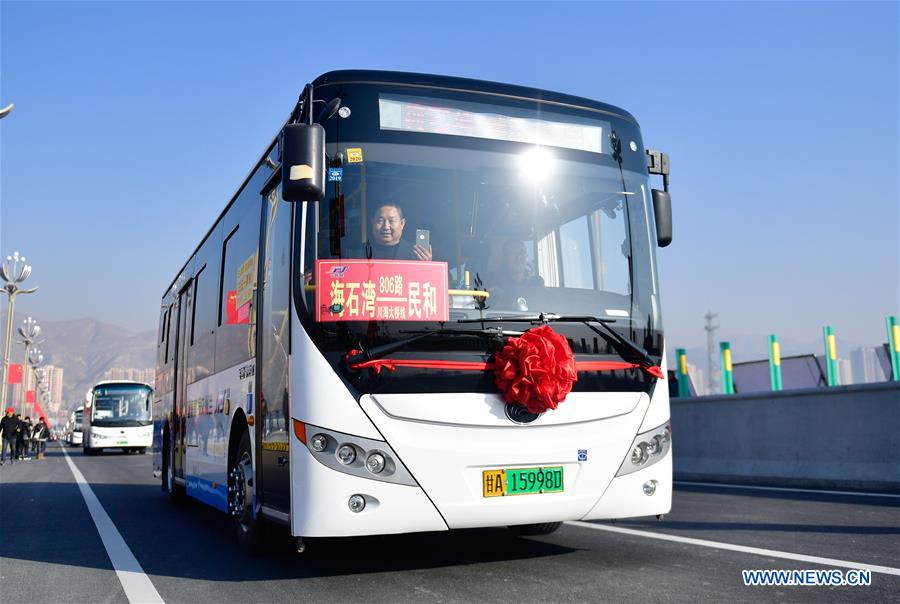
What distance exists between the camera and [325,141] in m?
6.13

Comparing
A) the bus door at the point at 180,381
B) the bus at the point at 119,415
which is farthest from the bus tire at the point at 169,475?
the bus at the point at 119,415

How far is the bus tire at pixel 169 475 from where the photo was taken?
12.7 metres

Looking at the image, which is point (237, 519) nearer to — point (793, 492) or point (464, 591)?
point (464, 591)

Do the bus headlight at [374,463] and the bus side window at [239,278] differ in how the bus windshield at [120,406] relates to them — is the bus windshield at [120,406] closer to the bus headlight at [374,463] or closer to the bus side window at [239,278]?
the bus side window at [239,278]

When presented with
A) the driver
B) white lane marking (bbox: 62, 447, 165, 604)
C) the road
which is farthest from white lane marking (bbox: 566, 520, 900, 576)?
white lane marking (bbox: 62, 447, 165, 604)

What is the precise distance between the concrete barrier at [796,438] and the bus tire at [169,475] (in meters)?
8.73

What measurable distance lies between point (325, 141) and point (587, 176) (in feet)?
6.49

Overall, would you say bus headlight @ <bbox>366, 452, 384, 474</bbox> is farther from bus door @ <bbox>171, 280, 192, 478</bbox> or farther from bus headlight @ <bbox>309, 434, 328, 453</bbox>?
bus door @ <bbox>171, 280, 192, 478</bbox>

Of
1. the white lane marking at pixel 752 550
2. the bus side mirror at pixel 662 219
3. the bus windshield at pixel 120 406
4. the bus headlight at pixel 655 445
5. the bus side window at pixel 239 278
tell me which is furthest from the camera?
the bus windshield at pixel 120 406

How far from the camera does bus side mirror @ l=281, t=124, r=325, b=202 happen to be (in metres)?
5.71

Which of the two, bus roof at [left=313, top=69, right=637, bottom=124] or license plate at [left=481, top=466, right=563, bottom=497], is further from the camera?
bus roof at [left=313, top=69, right=637, bottom=124]

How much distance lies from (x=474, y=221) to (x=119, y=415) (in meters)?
36.0

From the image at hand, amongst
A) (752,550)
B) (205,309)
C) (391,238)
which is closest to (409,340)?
(391,238)

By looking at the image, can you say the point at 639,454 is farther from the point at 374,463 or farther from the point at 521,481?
the point at 374,463
